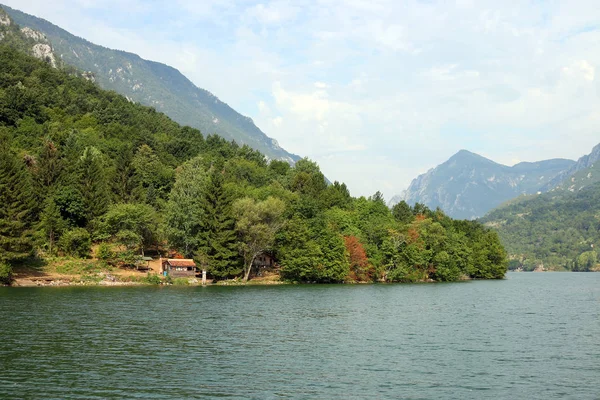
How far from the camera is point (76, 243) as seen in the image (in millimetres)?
105250

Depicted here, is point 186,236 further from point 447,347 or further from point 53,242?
point 447,347

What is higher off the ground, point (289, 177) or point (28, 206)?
point (289, 177)

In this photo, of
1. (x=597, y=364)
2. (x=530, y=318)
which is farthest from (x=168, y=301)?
(x=597, y=364)

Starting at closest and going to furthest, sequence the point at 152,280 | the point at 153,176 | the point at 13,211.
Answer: the point at 13,211 < the point at 152,280 < the point at 153,176

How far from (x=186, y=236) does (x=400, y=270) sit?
5405 centimetres

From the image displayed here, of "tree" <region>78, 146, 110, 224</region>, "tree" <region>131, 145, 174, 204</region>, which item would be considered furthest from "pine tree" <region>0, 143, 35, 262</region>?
"tree" <region>131, 145, 174, 204</region>

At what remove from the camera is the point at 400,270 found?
429ft

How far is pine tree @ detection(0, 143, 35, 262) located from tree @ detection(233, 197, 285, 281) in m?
37.6

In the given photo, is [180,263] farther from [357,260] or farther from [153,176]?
[153,176]

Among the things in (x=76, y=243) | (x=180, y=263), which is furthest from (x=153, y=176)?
(x=180, y=263)

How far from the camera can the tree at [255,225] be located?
105312 mm

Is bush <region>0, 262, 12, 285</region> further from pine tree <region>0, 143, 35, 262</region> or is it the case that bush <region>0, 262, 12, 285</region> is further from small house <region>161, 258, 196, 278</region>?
small house <region>161, 258, 196, 278</region>

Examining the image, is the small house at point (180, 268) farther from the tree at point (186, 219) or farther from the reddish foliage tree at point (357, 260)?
the reddish foliage tree at point (357, 260)

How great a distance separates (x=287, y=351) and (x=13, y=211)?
6638 centimetres
